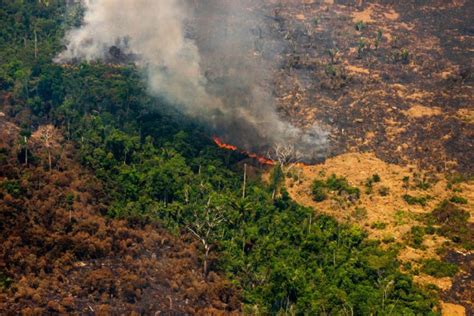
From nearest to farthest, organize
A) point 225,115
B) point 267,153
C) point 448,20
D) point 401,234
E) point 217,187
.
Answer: point 401,234 → point 217,187 → point 267,153 → point 225,115 → point 448,20

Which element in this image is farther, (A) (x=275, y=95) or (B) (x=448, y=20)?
(B) (x=448, y=20)

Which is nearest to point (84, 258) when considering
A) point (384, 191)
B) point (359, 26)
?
point (384, 191)

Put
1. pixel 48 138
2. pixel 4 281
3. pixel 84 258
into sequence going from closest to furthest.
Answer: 1. pixel 4 281
2. pixel 84 258
3. pixel 48 138

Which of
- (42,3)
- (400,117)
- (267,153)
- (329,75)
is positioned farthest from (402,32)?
(42,3)

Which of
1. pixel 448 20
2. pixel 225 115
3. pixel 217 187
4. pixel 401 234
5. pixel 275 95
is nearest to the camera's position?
pixel 401 234

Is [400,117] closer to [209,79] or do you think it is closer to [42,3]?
[209,79]

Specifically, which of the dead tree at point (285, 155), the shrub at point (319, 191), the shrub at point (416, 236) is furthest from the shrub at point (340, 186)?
the shrub at point (416, 236)

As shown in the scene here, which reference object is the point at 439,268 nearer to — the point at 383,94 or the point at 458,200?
the point at 458,200

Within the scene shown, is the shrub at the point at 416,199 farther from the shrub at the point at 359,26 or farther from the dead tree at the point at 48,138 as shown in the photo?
the shrub at the point at 359,26
